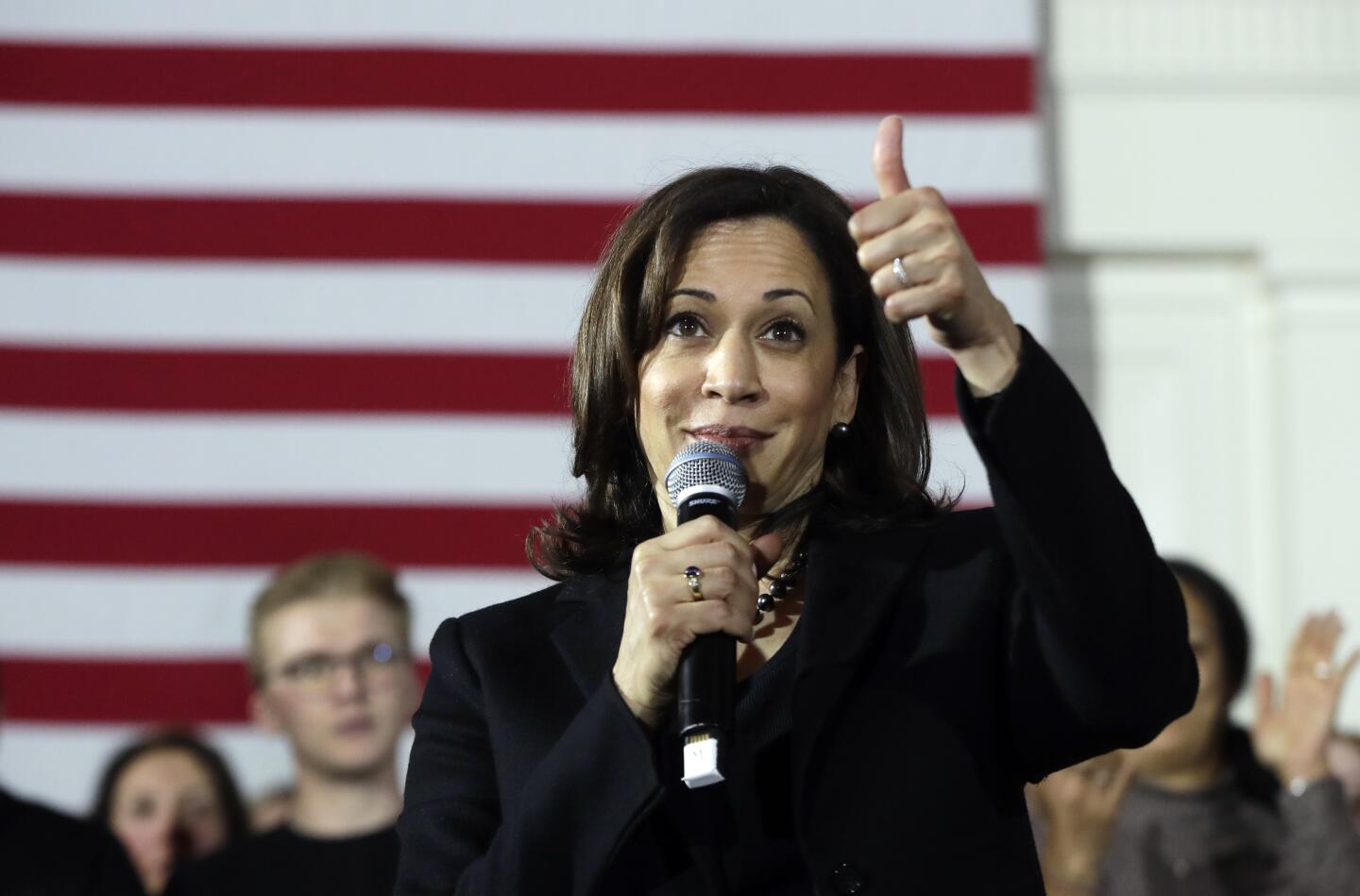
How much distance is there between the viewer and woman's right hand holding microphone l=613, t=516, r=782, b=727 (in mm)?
1297

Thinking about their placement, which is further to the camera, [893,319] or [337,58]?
[337,58]

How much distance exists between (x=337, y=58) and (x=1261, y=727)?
8.32ft

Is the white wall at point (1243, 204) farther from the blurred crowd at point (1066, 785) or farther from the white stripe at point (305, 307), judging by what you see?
the blurred crowd at point (1066, 785)

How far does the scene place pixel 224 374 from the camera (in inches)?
168

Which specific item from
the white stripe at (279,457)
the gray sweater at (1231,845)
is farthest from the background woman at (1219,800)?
the white stripe at (279,457)

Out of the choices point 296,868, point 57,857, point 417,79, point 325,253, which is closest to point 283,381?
point 325,253

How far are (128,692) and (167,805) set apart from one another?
70cm

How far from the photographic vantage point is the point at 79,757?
4160 millimetres

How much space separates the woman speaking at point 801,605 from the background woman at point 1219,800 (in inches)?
54.0

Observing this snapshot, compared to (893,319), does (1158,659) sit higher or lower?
lower

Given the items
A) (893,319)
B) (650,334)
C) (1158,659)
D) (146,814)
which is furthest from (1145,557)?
(146,814)

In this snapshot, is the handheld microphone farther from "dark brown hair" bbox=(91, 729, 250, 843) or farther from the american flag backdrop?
the american flag backdrop

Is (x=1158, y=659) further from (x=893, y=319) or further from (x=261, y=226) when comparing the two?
(x=261, y=226)

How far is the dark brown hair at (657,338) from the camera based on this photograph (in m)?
1.61
